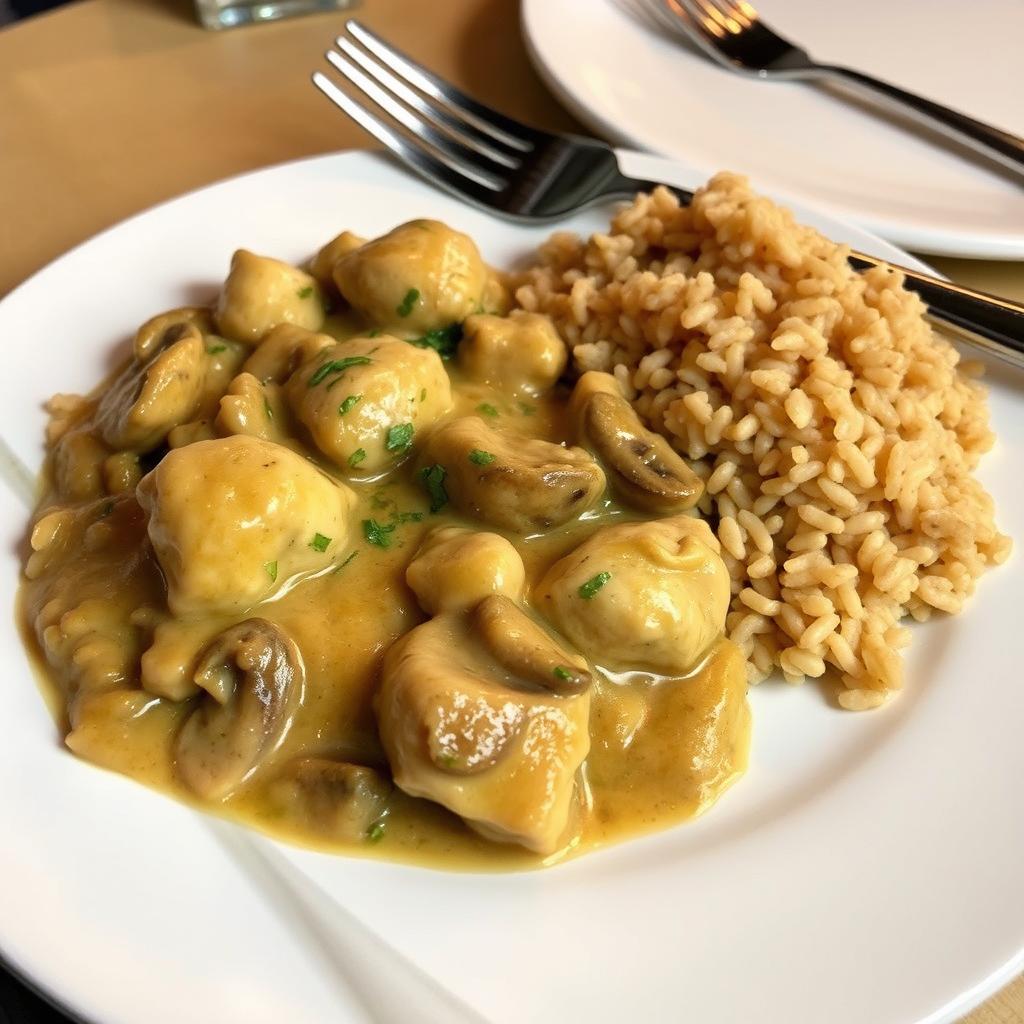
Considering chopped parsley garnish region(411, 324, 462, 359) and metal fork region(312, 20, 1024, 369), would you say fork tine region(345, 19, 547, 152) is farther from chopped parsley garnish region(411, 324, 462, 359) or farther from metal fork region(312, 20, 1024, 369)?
chopped parsley garnish region(411, 324, 462, 359)

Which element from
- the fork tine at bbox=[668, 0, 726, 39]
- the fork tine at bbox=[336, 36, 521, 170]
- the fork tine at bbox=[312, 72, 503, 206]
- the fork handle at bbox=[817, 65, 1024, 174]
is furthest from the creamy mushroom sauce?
the fork tine at bbox=[668, 0, 726, 39]

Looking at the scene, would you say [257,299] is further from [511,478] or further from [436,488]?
[511,478]

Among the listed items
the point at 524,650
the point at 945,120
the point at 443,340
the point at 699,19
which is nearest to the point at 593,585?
the point at 524,650

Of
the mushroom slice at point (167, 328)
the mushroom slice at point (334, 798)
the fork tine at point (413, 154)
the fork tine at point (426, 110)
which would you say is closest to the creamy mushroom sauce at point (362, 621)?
the mushroom slice at point (334, 798)

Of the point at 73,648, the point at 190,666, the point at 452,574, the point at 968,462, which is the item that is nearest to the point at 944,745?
the point at 968,462

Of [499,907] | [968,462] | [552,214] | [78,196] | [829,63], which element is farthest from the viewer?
[829,63]

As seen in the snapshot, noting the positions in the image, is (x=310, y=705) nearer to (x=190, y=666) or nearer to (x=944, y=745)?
(x=190, y=666)
